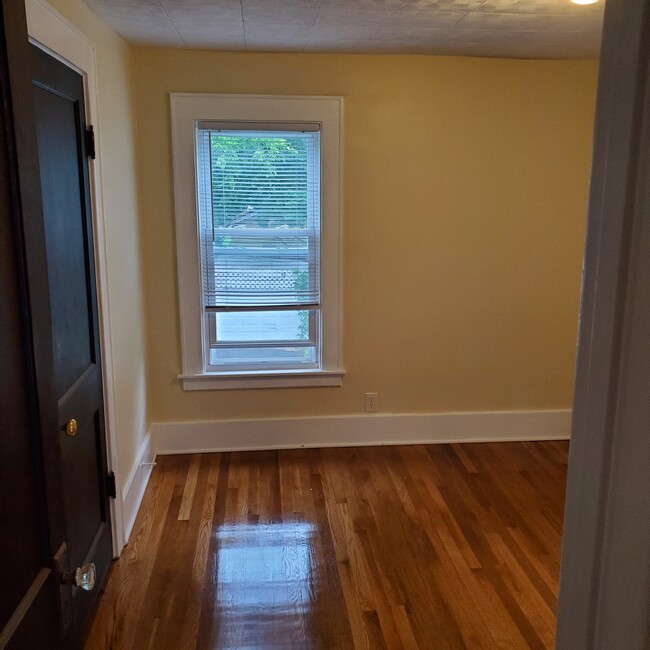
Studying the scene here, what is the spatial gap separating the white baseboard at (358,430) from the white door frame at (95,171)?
39.4 inches

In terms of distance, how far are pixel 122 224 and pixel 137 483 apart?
1.32m

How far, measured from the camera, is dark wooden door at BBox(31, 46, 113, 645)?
1.79 meters

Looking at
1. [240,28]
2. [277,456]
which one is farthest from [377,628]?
[240,28]

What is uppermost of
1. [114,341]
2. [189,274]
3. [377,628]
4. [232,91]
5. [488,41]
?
[488,41]

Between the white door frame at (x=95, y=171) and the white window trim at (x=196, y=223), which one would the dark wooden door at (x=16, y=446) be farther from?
the white window trim at (x=196, y=223)

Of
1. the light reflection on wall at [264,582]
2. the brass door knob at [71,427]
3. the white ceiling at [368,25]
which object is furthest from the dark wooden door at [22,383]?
the white ceiling at [368,25]

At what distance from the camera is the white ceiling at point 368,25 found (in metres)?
2.37

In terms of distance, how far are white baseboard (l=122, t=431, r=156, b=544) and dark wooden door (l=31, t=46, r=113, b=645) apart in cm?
30

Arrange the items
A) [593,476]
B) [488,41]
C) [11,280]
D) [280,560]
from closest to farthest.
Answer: [593,476] < [11,280] < [280,560] < [488,41]

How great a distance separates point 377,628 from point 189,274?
2.12m

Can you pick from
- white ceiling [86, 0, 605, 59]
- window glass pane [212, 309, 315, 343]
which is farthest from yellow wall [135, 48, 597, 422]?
window glass pane [212, 309, 315, 343]

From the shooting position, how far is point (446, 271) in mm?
3535

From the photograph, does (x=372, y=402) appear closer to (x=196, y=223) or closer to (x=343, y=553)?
(x=343, y=553)

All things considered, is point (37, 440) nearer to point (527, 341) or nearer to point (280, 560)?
point (280, 560)
